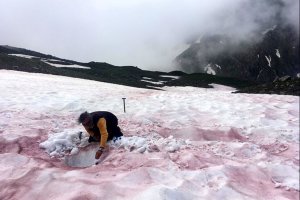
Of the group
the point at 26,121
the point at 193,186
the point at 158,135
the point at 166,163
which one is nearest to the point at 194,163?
the point at 166,163

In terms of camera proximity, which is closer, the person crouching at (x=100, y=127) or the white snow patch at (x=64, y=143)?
the person crouching at (x=100, y=127)

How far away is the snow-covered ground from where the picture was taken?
630cm

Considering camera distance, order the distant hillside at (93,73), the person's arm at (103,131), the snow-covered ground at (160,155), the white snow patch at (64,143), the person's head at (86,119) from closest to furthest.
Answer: the snow-covered ground at (160,155), the person's arm at (103,131), the person's head at (86,119), the white snow patch at (64,143), the distant hillside at (93,73)

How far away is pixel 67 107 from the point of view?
13062mm

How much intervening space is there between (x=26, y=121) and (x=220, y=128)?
497 cm

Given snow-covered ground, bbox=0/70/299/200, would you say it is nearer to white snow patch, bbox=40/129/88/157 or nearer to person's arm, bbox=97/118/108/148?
white snow patch, bbox=40/129/88/157

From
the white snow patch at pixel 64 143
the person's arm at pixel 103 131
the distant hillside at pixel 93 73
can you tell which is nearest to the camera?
the person's arm at pixel 103 131

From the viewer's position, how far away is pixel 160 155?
7.73m

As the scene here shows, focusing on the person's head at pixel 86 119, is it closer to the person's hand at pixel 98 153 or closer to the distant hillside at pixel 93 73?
the person's hand at pixel 98 153

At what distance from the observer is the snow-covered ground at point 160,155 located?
6301 mm

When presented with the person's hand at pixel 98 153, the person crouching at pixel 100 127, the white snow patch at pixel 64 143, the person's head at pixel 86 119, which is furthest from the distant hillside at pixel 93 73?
the person's hand at pixel 98 153

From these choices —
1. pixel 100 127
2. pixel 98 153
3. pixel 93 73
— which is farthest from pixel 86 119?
pixel 93 73

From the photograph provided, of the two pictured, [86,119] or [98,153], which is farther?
[86,119]

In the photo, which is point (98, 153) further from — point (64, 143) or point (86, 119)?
point (64, 143)
